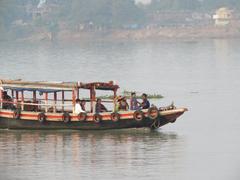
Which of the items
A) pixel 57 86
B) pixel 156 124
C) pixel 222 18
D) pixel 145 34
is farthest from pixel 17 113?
pixel 222 18

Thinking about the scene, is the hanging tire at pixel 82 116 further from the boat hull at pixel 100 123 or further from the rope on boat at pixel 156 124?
the rope on boat at pixel 156 124

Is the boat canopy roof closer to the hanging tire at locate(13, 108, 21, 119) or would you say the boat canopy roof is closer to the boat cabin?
the boat cabin

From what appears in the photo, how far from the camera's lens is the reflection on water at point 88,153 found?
34.4 meters

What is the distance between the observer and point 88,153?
3750 centimetres

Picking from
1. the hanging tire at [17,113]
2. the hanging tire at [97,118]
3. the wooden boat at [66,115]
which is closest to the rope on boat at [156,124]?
the wooden boat at [66,115]

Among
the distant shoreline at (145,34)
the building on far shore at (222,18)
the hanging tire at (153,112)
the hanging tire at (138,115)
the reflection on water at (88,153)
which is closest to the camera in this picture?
the reflection on water at (88,153)

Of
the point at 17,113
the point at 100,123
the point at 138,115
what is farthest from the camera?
the point at 17,113

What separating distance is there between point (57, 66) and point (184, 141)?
181 ft

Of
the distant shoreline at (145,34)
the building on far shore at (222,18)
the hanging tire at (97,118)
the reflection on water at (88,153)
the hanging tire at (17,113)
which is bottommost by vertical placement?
the reflection on water at (88,153)

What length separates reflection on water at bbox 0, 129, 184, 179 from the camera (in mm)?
34375

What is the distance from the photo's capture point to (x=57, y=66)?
94625 millimetres

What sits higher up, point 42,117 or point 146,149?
point 42,117

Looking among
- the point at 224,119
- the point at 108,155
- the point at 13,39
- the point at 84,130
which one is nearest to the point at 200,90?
the point at 224,119

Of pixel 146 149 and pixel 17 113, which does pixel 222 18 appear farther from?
pixel 146 149
